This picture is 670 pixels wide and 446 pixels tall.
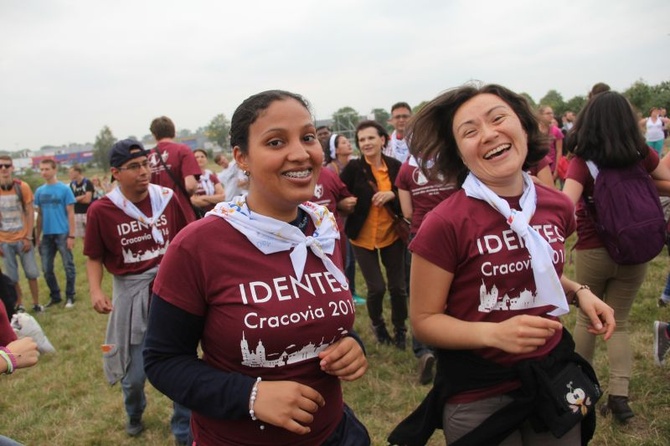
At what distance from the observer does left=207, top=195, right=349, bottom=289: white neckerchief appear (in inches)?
64.1

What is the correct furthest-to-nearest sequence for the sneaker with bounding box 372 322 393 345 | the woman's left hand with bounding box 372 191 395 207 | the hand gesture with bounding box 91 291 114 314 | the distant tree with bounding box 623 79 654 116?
the distant tree with bounding box 623 79 654 116 < the sneaker with bounding box 372 322 393 345 < the woman's left hand with bounding box 372 191 395 207 < the hand gesture with bounding box 91 291 114 314

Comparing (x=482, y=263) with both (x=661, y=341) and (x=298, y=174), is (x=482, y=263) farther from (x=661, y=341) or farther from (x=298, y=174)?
(x=661, y=341)

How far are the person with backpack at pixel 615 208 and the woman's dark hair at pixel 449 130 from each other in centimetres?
98

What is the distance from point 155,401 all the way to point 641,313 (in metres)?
4.76

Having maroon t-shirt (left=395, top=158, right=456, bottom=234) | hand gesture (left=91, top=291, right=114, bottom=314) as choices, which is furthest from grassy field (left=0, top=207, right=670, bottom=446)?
maroon t-shirt (left=395, top=158, right=456, bottom=234)

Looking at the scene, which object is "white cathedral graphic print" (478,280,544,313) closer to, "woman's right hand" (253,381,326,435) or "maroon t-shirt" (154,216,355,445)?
"maroon t-shirt" (154,216,355,445)

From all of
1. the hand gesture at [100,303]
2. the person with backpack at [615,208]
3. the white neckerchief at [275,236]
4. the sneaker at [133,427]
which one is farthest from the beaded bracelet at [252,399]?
the sneaker at [133,427]

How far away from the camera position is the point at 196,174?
17.4 feet

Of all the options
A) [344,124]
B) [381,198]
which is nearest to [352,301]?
[381,198]

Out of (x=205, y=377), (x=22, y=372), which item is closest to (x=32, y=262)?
(x=22, y=372)

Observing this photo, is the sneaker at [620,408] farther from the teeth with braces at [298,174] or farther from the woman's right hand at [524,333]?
the teeth with braces at [298,174]

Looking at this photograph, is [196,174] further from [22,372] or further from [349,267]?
[22,372]

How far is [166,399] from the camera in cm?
445

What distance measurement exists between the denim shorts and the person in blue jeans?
0.51 meters
